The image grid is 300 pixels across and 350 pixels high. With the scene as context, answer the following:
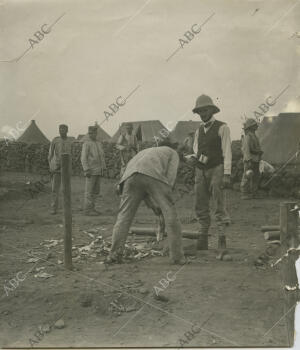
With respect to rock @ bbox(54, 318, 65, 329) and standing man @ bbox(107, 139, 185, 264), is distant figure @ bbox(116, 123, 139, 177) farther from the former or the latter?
rock @ bbox(54, 318, 65, 329)

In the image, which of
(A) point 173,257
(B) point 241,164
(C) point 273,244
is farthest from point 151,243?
(B) point 241,164

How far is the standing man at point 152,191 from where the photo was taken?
465 centimetres

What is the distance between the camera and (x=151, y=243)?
18.7 feet

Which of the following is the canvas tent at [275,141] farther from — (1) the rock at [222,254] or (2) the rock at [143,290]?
(2) the rock at [143,290]

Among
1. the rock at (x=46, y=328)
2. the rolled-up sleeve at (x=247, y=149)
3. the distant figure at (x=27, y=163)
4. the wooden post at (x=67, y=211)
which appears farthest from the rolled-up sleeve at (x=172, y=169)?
the distant figure at (x=27, y=163)

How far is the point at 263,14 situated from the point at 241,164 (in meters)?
5.23

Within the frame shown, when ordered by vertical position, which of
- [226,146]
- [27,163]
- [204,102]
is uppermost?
[204,102]

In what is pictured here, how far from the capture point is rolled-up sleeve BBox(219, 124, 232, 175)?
5.00 metres

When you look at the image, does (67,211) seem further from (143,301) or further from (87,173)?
(87,173)

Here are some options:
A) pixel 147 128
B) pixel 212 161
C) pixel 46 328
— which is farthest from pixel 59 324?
pixel 147 128

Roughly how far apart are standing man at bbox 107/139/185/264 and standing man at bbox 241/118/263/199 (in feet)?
13.2

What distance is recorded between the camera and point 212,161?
5.12 m

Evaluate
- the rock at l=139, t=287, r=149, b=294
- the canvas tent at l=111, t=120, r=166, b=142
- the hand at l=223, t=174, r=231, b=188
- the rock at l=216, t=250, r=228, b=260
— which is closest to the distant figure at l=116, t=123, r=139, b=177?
the canvas tent at l=111, t=120, r=166, b=142

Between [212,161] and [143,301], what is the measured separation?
6.54 ft
